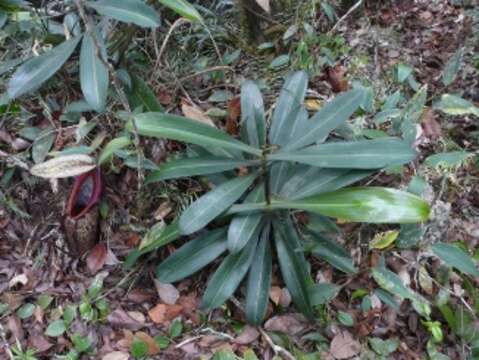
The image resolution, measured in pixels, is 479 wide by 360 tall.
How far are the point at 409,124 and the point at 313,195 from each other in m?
0.51

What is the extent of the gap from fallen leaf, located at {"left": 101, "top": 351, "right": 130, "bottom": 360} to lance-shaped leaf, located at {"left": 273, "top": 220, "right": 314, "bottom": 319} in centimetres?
49

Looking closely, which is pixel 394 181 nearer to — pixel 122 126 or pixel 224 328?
pixel 224 328

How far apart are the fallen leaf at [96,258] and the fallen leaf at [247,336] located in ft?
1.63

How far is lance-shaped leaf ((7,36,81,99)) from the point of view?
52.7 inches

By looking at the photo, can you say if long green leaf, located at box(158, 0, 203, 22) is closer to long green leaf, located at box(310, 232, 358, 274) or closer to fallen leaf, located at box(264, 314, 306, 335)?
long green leaf, located at box(310, 232, 358, 274)

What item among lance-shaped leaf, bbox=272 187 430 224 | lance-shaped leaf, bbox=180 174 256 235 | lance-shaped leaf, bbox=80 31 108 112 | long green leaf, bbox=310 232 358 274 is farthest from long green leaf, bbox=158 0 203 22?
long green leaf, bbox=310 232 358 274

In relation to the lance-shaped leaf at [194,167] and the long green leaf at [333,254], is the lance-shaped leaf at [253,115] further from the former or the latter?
the long green leaf at [333,254]

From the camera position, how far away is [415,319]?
1.46 metres

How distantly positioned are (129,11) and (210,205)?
57cm

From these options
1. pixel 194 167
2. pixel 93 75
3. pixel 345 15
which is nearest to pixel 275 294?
pixel 194 167

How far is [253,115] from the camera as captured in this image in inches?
59.4

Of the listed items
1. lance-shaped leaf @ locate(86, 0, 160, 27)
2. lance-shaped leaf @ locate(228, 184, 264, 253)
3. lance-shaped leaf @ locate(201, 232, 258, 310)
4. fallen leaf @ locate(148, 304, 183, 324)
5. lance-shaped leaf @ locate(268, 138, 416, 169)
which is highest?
lance-shaped leaf @ locate(86, 0, 160, 27)

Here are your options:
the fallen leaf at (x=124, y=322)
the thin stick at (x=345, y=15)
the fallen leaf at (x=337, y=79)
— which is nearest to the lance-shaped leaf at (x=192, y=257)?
the fallen leaf at (x=124, y=322)

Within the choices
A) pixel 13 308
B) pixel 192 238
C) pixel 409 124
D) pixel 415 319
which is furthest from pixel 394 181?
pixel 13 308
